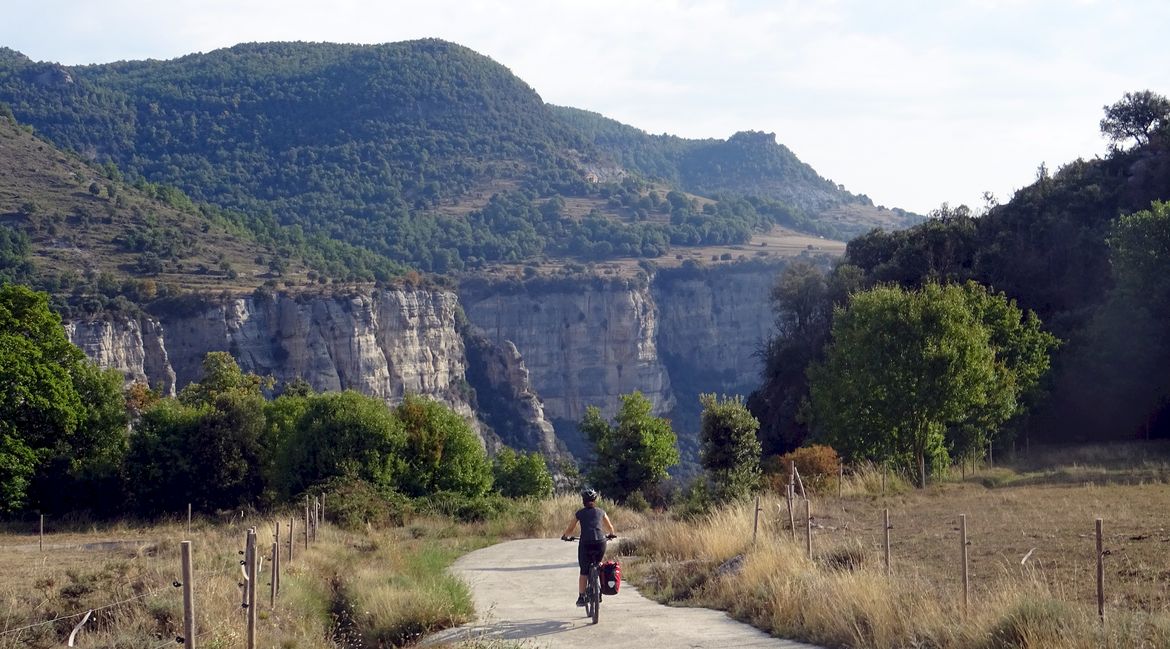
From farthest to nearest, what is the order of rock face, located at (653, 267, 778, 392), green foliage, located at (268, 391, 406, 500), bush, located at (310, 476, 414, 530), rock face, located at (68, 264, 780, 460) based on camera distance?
rock face, located at (653, 267, 778, 392), rock face, located at (68, 264, 780, 460), green foliage, located at (268, 391, 406, 500), bush, located at (310, 476, 414, 530)

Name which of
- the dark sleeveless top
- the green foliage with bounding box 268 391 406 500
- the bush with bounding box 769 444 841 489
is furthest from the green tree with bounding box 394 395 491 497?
the dark sleeveless top

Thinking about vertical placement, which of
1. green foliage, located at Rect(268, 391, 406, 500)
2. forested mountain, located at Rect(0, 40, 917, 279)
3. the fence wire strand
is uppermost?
forested mountain, located at Rect(0, 40, 917, 279)

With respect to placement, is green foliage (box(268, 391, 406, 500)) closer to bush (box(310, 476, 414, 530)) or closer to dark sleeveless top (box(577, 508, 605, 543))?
bush (box(310, 476, 414, 530))

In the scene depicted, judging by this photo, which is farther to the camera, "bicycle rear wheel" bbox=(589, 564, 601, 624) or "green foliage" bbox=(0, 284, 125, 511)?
"green foliage" bbox=(0, 284, 125, 511)

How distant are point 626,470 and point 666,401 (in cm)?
7977

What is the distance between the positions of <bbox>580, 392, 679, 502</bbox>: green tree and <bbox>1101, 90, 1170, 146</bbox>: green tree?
36376 mm

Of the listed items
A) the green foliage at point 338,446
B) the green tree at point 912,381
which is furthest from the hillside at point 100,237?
the green tree at point 912,381

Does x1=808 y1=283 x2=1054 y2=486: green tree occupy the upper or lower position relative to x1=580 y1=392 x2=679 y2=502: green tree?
upper

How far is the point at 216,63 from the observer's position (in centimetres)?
16688

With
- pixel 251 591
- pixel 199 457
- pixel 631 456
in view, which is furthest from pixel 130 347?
pixel 251 591

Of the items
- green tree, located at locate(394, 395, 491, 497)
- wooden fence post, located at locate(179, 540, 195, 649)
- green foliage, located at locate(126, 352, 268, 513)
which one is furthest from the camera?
green foliage, located at locate(126, 352, 268, 513)

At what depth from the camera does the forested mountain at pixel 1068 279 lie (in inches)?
1610

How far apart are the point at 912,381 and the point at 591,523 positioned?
19.7 metres

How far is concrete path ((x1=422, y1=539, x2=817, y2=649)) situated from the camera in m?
11.2
